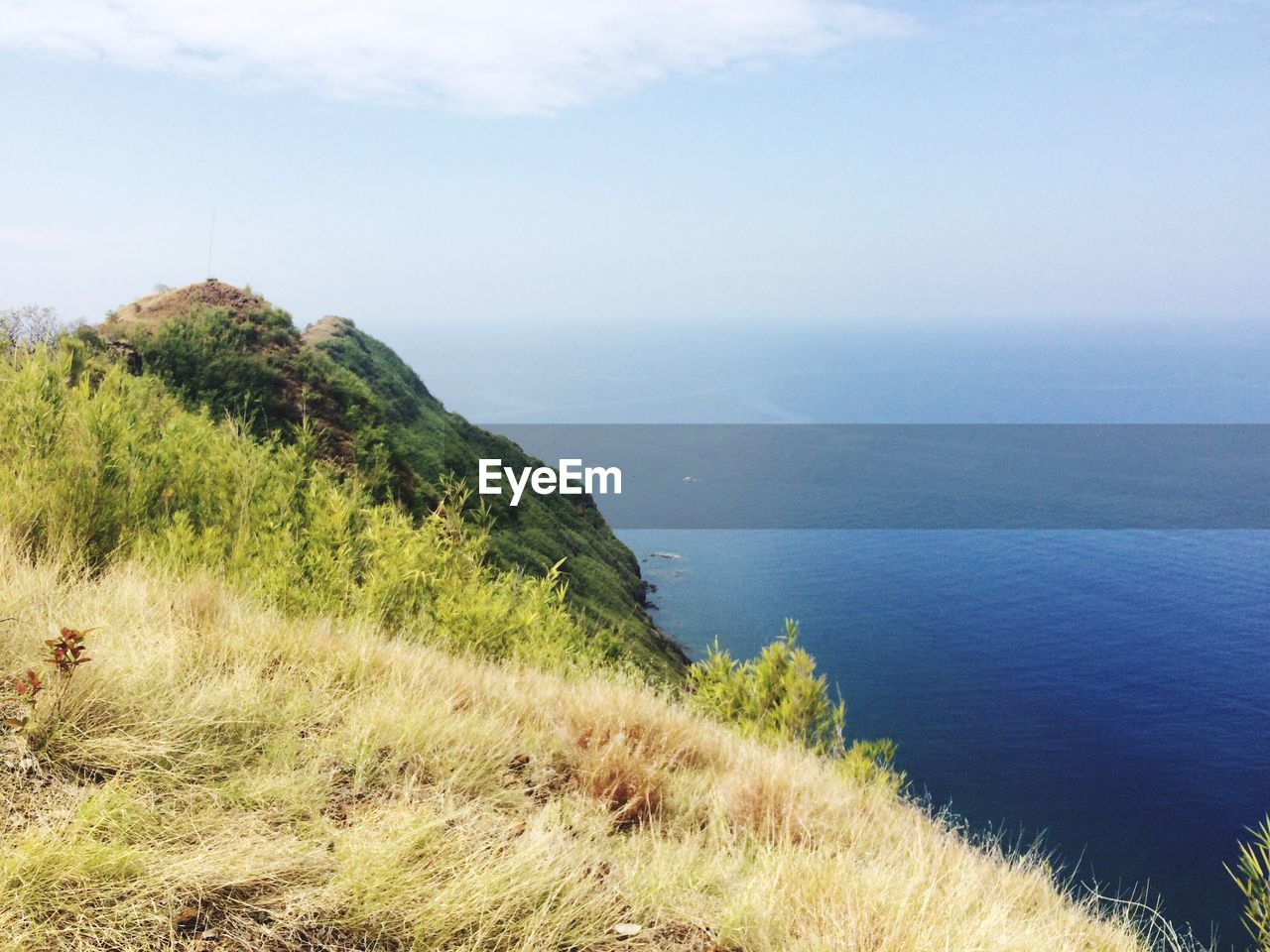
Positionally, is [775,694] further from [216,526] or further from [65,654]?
[65,654]

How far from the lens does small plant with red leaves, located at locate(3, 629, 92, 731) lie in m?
3.96

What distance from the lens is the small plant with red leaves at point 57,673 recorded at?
3.96 meters

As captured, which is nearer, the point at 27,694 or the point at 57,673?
the point at 27,694

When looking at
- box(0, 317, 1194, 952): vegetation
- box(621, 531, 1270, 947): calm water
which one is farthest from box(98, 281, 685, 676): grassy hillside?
box(621, 531, 1270, 947): calm water

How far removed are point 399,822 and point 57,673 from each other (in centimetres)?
188

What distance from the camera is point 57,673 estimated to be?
4188 mm

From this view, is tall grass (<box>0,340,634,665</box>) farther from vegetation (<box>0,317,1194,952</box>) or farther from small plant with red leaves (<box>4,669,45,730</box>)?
small plant with red leaves (<box>4,669,45,730</box>)

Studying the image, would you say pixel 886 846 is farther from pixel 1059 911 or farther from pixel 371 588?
pixel 371 588

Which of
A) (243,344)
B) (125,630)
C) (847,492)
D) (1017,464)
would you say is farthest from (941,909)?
(1017,464)

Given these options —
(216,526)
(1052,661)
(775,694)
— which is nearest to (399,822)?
(216,526)

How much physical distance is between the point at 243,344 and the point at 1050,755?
69049mm

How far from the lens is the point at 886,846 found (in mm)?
5129

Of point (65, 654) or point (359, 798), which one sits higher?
point (65, 654)

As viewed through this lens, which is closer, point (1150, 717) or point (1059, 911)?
point (1059, 911)
